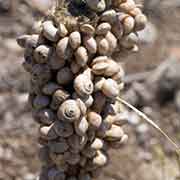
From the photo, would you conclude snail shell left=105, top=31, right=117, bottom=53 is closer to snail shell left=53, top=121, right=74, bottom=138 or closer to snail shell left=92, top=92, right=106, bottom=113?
snail shell left=92, top=92, right=106, bottom=113

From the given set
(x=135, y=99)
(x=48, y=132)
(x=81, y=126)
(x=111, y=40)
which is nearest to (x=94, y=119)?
(x=81, y=126)

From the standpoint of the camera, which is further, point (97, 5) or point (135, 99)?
point (135, 99)

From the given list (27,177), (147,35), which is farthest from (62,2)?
(147,35)

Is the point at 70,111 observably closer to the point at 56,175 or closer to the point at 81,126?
the point at 81,126

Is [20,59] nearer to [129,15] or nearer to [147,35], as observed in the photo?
[147,35]

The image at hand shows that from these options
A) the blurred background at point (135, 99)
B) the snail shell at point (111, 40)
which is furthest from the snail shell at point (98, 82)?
the blurred background at point (135, 99)

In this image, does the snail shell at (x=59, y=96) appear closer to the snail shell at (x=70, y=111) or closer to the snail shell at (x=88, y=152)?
the snail shell at (x=70, y=111)
